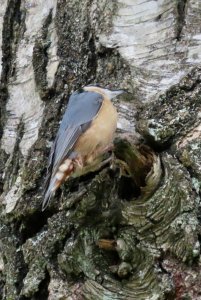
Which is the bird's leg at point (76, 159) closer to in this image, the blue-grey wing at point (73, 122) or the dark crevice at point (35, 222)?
the blue-grey wing at point (73, 122)

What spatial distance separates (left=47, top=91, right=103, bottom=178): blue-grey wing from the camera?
2176 mm

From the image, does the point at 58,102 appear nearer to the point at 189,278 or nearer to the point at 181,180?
the point at 181,180

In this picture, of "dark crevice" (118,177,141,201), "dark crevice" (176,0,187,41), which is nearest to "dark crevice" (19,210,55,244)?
"dark crevice" (118,177,141,201)

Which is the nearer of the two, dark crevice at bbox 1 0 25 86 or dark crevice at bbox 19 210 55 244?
dark crevice at bbox 19 210 55 244

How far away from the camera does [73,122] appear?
232 cm

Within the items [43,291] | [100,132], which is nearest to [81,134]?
[100,132]

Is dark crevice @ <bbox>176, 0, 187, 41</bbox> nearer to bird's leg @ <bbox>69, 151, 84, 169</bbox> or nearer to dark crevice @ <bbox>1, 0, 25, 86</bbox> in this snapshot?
bird's leg @ <bbox>69, 151, 84, 169</bbox>

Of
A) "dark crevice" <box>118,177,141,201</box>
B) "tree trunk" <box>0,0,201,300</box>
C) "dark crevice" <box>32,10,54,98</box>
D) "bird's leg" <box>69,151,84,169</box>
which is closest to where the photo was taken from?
"tree trunk" <box>0,0,201,300</box>

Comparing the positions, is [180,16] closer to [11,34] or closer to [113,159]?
[113,159]

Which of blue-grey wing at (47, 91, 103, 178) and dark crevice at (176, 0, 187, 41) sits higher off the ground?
dark crevice at (176, 0, 187, 41)

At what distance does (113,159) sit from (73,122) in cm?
35

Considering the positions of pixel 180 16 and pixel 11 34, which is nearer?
pixel 180 16

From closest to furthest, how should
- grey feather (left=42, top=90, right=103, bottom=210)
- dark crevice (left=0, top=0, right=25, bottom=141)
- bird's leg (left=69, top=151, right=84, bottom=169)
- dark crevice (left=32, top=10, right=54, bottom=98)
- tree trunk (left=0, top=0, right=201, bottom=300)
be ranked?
1. tree trunk (left=0, top=0, right=201, bottom=300)
2. grey feather (left=42, top=90, right=103, bottom=210)
3. bird's leg (left=69, top=151, right=84, bottom=169)
4. dark crevice (left=32, top=10, right=54, bottom=98)
5. dark crevice (left=0, top=0, right=25, bottom=141)

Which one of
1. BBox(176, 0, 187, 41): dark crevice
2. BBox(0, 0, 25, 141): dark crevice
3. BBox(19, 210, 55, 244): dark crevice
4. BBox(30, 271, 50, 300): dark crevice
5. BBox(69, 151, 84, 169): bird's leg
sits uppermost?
BBox(176, 0, 187, 41): dark crevice
